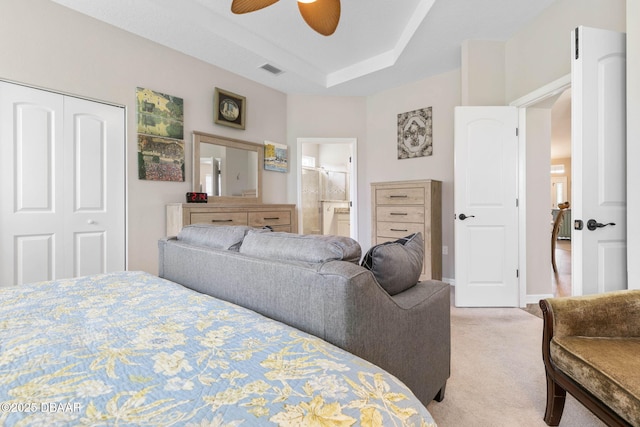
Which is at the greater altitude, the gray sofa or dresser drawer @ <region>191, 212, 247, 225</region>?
dresser drawer @ <region>191, 212, 247, 225</region>

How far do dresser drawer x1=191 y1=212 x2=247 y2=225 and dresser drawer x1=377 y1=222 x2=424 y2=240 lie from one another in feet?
5.50

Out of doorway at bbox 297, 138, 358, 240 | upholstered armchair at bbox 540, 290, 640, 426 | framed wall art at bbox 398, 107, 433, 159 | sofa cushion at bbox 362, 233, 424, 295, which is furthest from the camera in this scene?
doorway at bbox 297, 138, 358, 240

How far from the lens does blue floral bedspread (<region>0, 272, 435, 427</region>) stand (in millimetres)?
507

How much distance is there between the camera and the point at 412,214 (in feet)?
12.2

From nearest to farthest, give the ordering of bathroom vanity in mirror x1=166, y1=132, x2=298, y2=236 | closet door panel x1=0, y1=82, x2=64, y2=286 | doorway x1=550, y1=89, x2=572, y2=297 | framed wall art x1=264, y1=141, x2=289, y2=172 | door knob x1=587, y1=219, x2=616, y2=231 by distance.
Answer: door knob x1=587, y1=219, x2=616, y2=231
closet door panel x1=0, y1=82, x2=64, y2=286
bathroom vanity in mirror x1=166, y1=132, x2=298, y2=236
doorway x1=550, y1=89, x2=572, y2=297
framed wall art x1=264, y1=141, x2=289, y2=172

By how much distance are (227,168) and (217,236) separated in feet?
8.26

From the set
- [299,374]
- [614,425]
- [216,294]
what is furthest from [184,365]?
[614,425]

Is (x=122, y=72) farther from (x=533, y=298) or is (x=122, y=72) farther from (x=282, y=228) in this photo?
(x=533, y=298)

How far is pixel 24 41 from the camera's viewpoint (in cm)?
248

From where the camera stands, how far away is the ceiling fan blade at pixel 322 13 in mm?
2250

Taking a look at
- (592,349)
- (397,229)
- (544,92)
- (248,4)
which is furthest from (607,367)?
(397,229)

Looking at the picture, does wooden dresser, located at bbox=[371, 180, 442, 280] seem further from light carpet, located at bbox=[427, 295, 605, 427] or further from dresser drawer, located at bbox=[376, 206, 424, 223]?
light carpet, located at bbox=[427, 295, 605, 427]

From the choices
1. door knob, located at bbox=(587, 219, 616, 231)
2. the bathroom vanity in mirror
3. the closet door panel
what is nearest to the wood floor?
door knob, located at bbox=(587, 219, 616, 231)

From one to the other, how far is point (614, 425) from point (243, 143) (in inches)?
156
